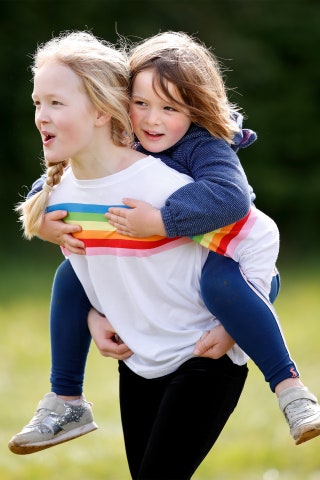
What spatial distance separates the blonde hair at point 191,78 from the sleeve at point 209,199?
0.10 meters

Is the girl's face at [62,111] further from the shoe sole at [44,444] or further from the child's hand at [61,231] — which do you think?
the shoe sole at [44,444]

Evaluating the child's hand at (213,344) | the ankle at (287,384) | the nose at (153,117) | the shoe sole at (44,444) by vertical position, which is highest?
the nose at (153,117)

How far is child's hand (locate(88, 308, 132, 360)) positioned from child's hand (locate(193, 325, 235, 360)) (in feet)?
0.90

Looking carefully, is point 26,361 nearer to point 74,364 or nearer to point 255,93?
point 74,364

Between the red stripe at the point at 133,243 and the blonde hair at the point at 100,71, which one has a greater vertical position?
the blonde hair at the point at 100,71

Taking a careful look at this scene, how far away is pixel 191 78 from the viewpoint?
3096 mm

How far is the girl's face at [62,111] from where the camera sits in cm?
305

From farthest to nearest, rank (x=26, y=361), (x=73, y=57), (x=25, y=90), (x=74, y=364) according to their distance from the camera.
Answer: (x=25, y=90) < (x=26, y=361) < (x=74, y=364) < (x=73, y=57)

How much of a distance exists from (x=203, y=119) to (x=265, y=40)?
1254 cm

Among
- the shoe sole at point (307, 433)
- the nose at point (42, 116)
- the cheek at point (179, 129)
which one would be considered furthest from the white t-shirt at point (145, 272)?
the shoe sole at point (307, 433)

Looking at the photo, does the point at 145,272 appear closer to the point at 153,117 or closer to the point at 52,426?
the point at 153,117

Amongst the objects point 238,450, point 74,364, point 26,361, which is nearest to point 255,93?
point 26,361

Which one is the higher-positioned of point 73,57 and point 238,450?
point 73,57

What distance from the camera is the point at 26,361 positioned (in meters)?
9.35
